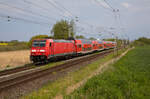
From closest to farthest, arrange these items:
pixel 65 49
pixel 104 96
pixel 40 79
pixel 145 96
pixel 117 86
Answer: pixel 104 96 → pixel 145 96 → pixel 117 86 → pixel 40 79 → pixel 65 49

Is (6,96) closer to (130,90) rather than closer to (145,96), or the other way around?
(130,90)

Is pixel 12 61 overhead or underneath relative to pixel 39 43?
underneath

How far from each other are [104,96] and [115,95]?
2.56 ft

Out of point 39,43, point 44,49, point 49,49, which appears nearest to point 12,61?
point 39,43

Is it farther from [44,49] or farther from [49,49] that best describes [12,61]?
[44,49]

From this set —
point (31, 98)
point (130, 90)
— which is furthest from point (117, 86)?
point (31, 98)

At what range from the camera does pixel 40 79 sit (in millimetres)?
12789

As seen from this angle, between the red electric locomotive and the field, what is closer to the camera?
the red electric locomotive

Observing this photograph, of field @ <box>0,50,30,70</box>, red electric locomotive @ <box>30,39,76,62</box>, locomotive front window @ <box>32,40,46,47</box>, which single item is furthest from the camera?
field @ <box>0,50,30,70</box>

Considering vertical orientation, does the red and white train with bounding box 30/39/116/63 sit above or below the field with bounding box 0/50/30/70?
above

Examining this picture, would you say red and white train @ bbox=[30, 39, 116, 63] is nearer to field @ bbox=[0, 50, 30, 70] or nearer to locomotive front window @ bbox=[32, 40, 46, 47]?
locomotive front window @ bbox=[32, 40, 46, 47]

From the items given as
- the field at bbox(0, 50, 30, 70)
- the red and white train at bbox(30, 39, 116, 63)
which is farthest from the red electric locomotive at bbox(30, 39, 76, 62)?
the field at bbox(0, 50, 30, 70)

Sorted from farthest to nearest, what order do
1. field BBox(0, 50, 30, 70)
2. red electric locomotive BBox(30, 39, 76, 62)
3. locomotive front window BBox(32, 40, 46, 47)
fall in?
field BBox(0, 50, 30, 70) < locomotive front window BBox(32, 40, 46, 47) < red electric locomotive BBox(30, 39, 76, 62)

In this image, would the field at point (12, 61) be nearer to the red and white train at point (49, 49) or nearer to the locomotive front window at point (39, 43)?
the red and white train at point (49, 49)
